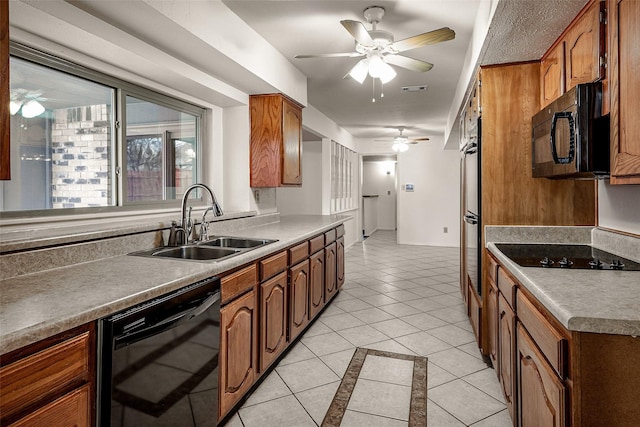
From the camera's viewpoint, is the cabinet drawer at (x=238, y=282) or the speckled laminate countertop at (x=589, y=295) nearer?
the speckled laminate countertop at (x=589, y=295)

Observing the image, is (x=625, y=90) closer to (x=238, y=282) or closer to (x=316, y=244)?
(x=238, y=282)

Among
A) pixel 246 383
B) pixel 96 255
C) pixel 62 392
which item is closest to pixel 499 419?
pixel 246 383

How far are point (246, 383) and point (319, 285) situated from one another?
140 centimetres

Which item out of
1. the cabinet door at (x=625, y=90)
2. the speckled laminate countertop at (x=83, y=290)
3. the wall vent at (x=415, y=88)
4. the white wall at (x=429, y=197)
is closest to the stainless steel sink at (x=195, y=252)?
the speckled laminate countertop at (x=83, y=290)

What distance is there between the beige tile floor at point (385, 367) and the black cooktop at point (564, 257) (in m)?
0.84

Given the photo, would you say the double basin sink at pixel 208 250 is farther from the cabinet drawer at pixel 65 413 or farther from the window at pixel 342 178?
the window at pixel 342 178

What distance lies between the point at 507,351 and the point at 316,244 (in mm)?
1739

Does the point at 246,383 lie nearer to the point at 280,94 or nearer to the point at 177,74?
the point at 177,74

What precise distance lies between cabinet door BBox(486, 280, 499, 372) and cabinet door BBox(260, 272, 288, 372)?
4.30ft

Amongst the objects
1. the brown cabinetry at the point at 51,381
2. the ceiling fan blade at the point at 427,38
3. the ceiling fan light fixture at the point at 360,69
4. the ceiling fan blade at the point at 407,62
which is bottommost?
the brown cabinetry at the point at 51,381

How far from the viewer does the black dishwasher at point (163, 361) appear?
1.20 m

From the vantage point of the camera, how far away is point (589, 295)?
4.11ft

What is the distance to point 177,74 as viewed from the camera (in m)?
2.55

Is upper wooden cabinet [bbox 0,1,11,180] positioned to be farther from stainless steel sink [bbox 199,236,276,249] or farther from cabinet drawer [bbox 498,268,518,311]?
cabinet drawer [bbox 498,268,518,311]
